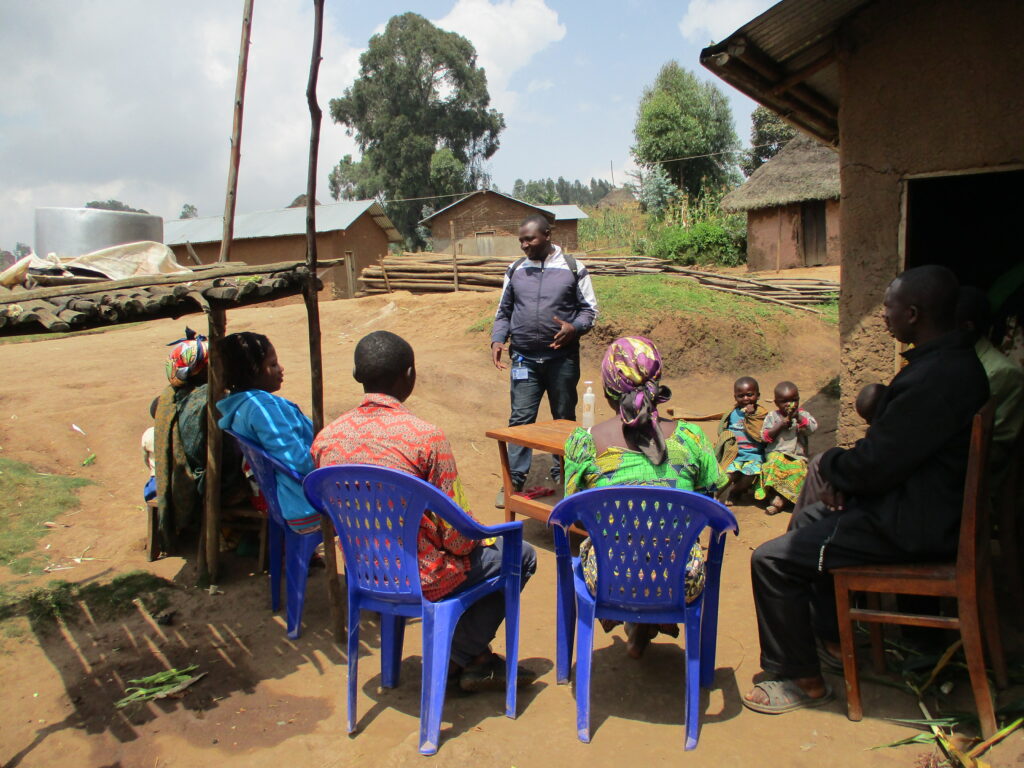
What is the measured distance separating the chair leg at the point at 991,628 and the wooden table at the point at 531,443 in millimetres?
2074

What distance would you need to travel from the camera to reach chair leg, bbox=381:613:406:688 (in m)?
2.96

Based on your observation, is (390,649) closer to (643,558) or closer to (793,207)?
(643,558)

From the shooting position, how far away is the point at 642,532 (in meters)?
2.48

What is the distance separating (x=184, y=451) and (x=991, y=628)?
3646mm

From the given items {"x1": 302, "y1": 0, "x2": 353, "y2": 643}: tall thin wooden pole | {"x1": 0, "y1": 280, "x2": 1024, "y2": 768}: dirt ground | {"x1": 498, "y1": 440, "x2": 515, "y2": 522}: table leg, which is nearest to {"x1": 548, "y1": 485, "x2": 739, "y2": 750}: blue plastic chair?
{"x1": 0, "y1": 280, "x2": 1024, "y2": 768}: dirt ground

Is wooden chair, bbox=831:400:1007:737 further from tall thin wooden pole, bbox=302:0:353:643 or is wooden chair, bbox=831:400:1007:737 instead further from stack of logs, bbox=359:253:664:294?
stack of logs, bbox=359:253:664:294

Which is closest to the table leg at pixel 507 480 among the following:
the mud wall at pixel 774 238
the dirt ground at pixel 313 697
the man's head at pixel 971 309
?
the dirt ground at pixel 313 697

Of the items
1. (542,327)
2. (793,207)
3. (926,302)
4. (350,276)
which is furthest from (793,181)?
(926,302)

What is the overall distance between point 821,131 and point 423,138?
35865 mm

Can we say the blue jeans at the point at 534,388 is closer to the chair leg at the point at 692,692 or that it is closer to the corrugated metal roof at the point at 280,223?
the chair leg at the point at 692,692

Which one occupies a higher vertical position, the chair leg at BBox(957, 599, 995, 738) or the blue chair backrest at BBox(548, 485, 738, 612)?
the blue chair backrest at BBox(548, 485, 738, 612)

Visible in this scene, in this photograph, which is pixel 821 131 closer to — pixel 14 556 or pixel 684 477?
pixel 684 477

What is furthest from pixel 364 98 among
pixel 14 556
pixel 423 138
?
pixel 14 556

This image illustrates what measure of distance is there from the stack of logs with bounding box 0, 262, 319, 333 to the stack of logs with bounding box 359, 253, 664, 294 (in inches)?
490
